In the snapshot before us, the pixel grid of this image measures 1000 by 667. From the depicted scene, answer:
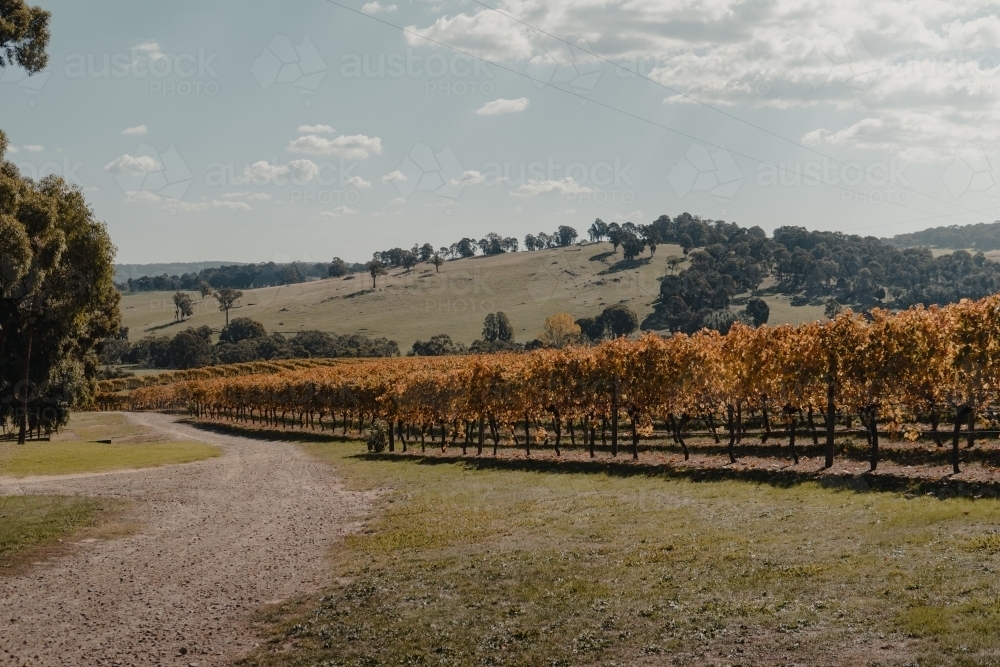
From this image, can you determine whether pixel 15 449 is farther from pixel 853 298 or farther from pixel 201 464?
pixel 853 298

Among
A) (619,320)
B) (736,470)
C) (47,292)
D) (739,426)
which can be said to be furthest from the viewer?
(619,320)

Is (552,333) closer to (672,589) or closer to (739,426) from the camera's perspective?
(739,426)

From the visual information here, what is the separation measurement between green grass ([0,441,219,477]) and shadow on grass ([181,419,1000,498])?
14.0 metres

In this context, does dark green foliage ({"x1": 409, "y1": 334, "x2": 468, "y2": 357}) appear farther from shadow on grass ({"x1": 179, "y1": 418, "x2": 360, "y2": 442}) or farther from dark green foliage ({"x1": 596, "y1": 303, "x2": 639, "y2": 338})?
shadow on grass ({"x1": 179, "y1": 418, "x2": 360, "y2": 442})

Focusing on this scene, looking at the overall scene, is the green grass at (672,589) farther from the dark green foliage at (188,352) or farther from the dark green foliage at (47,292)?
the dark green foliage at (188,352)

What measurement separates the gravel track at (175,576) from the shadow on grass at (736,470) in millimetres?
11574

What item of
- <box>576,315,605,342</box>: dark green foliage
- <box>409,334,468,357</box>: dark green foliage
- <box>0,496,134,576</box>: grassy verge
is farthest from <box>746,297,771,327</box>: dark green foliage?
<box>0,496,134,576</box>: grassy verge

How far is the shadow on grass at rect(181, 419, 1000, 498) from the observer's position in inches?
1041

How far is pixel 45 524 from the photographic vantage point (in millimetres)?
27344

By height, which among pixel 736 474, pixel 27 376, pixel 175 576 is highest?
pixel 27 376

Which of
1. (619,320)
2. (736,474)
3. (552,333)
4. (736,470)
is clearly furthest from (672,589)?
(619,320)

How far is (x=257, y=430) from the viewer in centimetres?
8888

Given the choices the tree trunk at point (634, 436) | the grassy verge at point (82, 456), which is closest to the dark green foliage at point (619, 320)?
the grassy verge at point (82, 456)

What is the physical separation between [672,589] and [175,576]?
14.0m
